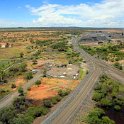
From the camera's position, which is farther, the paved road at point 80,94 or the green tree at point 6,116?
the paved road at point 80,94

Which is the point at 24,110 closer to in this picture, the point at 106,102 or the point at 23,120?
the point at 23,120

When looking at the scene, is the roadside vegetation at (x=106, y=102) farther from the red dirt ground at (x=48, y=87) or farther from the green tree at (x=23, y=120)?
the green tree at (x=23, y=120)

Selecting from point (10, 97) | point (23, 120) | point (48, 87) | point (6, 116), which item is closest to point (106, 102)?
point (48, 87)

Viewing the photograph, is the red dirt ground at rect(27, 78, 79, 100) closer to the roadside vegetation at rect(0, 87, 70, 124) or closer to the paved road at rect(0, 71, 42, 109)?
the roadside vegetation at rect(0, 87, 70, 124)

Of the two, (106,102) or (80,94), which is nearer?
(106,102)

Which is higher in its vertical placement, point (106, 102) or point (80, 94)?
point (106, 102)

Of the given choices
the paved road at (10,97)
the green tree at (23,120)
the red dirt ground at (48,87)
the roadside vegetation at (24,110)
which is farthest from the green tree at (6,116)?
the red dirt ground at (48,87)

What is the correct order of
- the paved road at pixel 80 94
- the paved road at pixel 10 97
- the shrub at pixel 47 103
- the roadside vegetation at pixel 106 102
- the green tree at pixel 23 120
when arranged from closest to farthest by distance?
1. the green tree at pixel 23 120
2. the roadside vegetation at pixel 106 102
3. the paved road at pixel 80 94
4. the shrub at pixel 47 103
5. the paved road at pixel 10 97
